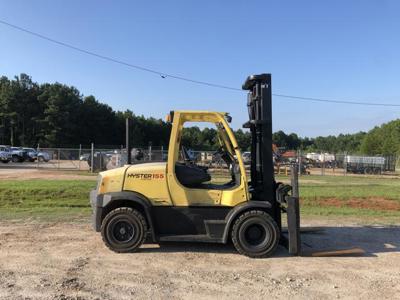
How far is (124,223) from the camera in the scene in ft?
28.2

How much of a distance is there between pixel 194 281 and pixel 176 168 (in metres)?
2.38

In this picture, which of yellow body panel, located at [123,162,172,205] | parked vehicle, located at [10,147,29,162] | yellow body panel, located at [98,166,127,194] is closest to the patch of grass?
yellow body panel, located at [98,166,127,194]

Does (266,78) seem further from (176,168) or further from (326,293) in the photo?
(326,293)

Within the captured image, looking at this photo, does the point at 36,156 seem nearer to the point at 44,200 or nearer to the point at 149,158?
the point at 149,158

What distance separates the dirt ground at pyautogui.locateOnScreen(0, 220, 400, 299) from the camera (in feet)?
20.7

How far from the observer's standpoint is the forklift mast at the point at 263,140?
8898 millimetres

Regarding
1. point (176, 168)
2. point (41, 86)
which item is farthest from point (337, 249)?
point (41, 86)

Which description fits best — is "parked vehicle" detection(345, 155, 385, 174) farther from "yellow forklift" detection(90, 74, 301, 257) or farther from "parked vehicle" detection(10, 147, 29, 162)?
"yellow forklift" detection(90, 74, 301, 257)

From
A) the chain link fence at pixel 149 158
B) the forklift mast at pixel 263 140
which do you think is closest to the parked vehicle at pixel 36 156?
the chain link fence at pixel 149 158

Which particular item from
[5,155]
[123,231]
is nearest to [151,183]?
[123,231]

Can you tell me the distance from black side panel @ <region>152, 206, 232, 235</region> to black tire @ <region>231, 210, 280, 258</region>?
0.33 meters

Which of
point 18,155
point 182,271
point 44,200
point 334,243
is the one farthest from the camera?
point 18,155

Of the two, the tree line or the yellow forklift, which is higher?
the tree line

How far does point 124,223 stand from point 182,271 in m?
1.72
